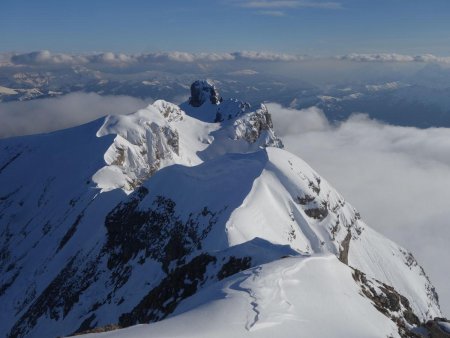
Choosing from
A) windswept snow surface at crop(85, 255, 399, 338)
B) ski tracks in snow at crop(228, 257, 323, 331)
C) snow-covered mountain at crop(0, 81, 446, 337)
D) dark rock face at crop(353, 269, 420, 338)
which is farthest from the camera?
dark rock face at crop(353, 269, 420, 338)

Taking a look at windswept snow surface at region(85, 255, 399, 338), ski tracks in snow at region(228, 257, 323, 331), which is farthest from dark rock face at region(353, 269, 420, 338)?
ski tracks in snow at region(228, 257, 323, 331)

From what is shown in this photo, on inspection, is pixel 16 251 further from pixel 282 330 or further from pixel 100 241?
pixel 282 330

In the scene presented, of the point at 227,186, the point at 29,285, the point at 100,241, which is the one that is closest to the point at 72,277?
the point at 100,241

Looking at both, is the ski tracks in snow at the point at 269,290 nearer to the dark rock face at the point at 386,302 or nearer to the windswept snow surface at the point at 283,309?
the windswept snow surface at the point at 283,309

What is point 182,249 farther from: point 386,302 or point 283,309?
point 283,309

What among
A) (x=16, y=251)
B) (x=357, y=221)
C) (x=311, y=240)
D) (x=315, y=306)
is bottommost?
(x=16, y=251)

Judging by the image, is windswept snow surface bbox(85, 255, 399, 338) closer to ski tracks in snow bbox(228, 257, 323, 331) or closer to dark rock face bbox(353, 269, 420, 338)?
ski tracks in snow bbox(228, 257, 323, 331)
